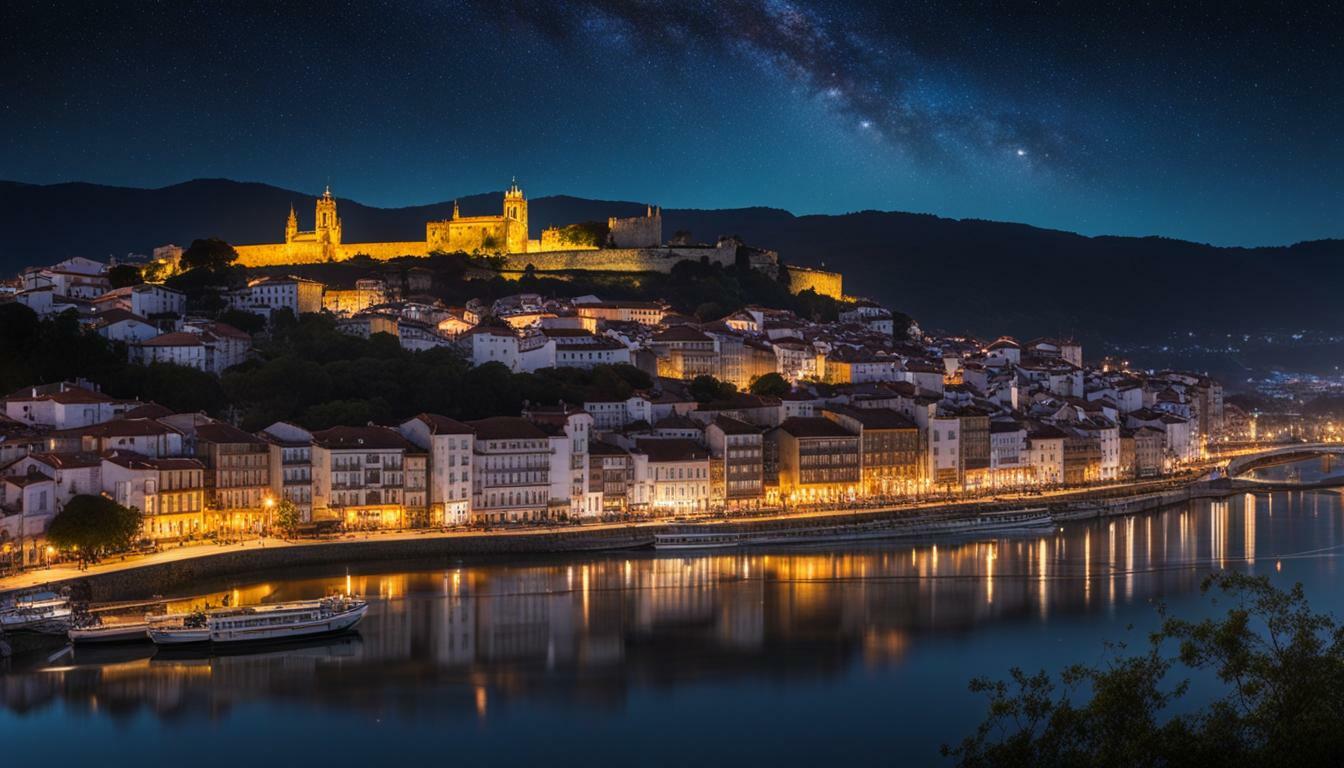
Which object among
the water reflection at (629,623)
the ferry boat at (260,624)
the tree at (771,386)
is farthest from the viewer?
the tree at (771,386)

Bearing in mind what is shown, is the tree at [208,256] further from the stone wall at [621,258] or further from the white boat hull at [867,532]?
the white boat hull at [867,532]

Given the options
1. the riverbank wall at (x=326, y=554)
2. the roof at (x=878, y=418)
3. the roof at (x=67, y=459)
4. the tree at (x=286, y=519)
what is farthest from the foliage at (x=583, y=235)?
the roof at (x=67, y=459)

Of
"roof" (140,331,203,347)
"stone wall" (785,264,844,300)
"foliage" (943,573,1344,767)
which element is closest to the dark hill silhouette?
"stone wall" (785,264,844,300)

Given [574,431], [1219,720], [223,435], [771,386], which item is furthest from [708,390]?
[1219,720]

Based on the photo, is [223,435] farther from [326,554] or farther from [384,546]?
[384,546]

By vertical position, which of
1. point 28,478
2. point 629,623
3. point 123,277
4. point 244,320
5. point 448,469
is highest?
point 123,277

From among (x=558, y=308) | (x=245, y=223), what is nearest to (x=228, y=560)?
(x=558, y=308)
